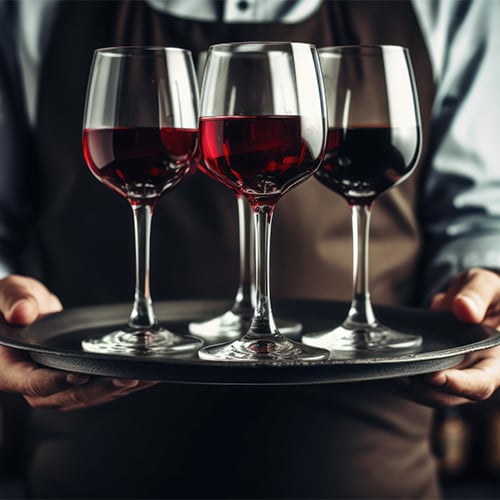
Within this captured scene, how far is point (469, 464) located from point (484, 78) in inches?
49.9

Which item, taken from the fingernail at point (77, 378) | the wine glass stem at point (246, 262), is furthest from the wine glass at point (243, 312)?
the fingernail at point (77, 378)

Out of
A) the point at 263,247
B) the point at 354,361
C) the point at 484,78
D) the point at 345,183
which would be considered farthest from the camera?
the point at 484,78

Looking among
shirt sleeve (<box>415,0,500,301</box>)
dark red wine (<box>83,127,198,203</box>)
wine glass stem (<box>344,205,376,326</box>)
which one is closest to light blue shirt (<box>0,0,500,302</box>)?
shirt sleeve (<box>415,0,500,301</box>)

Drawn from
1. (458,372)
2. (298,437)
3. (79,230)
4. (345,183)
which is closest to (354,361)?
(458,372)

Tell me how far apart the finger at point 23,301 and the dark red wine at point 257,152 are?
0.86 feet

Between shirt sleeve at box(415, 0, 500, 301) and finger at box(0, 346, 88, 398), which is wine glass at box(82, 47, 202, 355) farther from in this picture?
shirt sleeve at box(415, 0, 500, 301)

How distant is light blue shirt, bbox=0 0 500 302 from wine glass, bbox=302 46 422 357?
40 centimetres

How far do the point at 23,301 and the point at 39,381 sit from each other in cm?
15

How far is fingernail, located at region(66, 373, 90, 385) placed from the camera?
0.73m

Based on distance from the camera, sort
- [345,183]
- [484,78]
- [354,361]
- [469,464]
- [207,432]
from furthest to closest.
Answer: [469,464], [484,78], [207,432], [345,183], [354,361]

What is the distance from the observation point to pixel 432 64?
4.29 feet

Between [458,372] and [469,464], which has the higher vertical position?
[458,372]

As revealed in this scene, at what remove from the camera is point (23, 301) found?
91cm

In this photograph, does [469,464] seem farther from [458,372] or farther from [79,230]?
[458,372]
